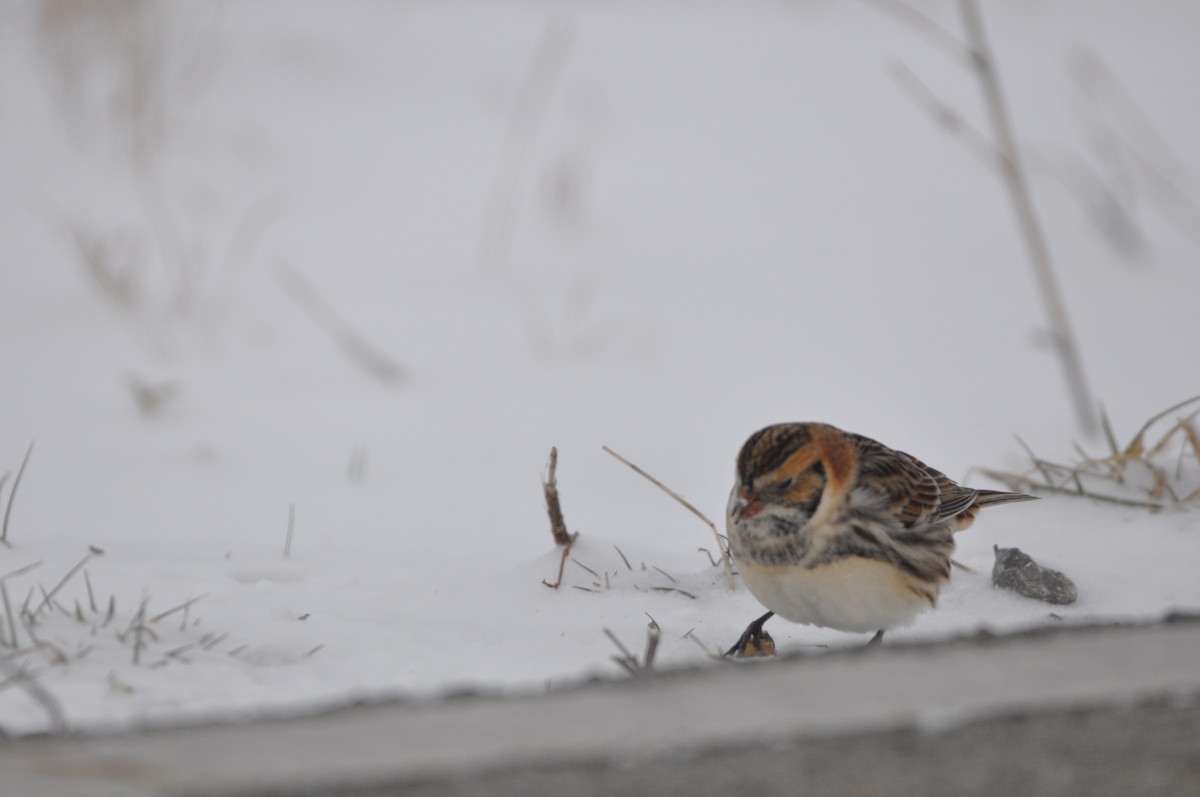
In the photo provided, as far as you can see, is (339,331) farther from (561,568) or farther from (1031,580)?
(1031,580)

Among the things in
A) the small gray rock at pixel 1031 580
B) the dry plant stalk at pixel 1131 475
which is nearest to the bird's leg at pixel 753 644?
the small gray rock at pixel 1031 580

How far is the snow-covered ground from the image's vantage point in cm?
268

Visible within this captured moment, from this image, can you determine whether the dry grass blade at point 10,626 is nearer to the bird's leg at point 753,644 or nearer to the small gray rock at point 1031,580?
the bird's leg at point 753,644

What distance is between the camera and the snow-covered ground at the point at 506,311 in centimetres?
268

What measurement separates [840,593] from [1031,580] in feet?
1.74

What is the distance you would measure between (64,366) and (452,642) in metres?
4.46

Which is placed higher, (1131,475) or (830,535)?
(1131,475)

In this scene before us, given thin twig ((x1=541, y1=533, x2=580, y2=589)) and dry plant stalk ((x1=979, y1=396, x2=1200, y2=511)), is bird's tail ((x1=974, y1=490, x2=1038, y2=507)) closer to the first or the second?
dry plant stalk ((x1=979, y1=396, x2=1200, y2=511))

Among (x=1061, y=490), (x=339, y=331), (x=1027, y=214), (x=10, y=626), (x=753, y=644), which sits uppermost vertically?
(x=339, y=331)

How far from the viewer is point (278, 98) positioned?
10.8 m

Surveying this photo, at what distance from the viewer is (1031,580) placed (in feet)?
8.91

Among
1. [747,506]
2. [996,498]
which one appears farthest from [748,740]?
[996,498]

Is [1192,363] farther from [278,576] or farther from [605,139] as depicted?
[605,139]

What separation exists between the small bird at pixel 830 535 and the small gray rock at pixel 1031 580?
0.43ft
